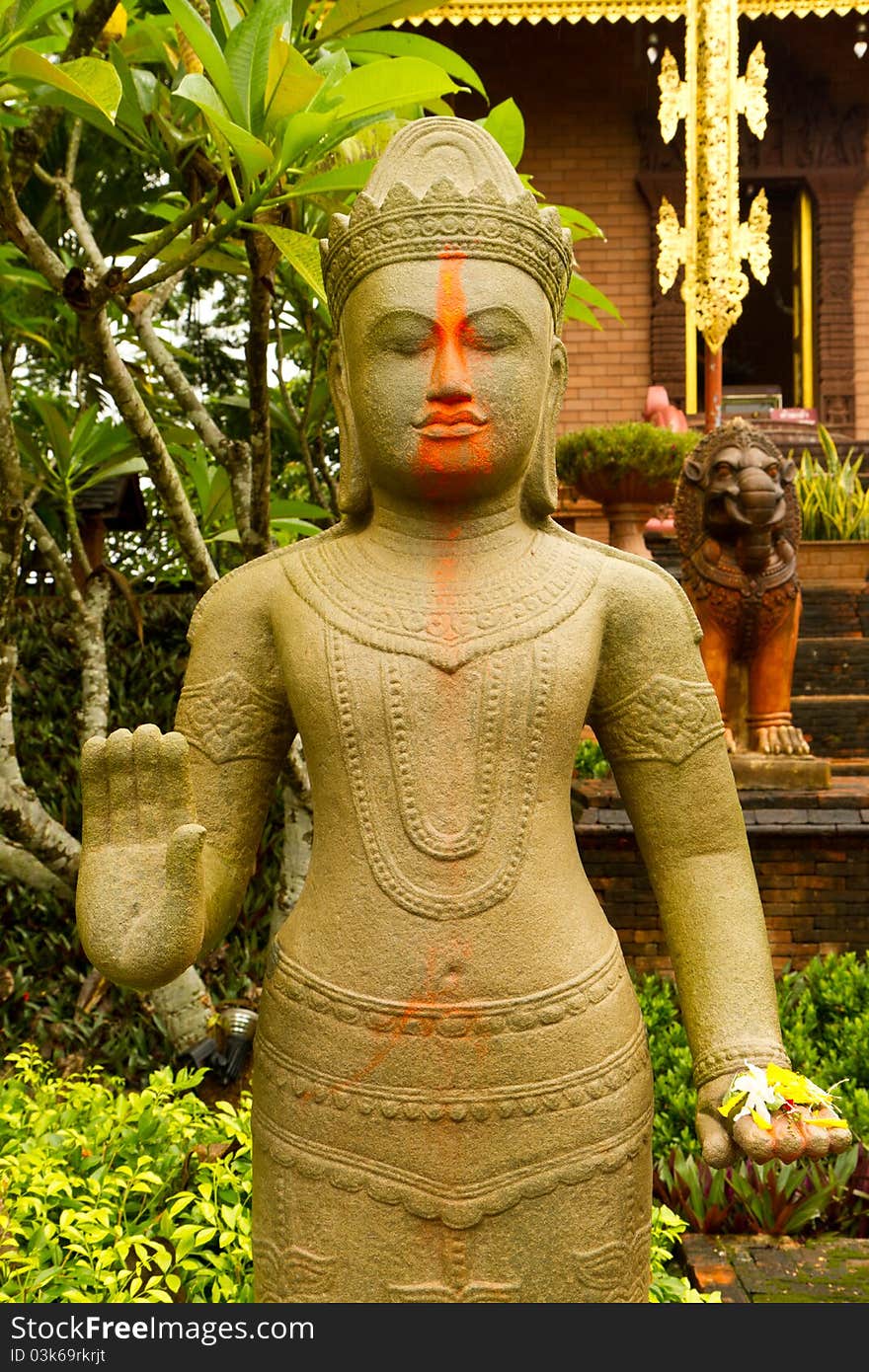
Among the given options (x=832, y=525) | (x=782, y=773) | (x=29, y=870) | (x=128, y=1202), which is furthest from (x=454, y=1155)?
(x=832, y=525)

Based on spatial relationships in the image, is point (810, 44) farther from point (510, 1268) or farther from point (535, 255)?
point (510, 1268)

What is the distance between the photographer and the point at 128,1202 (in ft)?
10.7

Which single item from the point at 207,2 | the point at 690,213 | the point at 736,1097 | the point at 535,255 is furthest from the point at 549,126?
the point at 736,1097

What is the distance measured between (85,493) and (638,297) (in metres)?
6.61

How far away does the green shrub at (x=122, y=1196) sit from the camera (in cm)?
277

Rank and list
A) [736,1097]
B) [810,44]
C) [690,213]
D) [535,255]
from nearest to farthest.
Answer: [736,1097] < [535,255] < [690,213] < [810,44]

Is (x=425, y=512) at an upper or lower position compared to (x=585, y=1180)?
upper

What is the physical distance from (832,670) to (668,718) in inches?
203

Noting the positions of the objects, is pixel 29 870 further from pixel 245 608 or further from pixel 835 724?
pixel 835 724

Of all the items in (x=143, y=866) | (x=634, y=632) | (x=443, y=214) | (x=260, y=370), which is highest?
(x=443, y=214)

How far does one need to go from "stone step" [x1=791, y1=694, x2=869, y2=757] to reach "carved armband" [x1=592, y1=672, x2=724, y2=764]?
15.4 ft

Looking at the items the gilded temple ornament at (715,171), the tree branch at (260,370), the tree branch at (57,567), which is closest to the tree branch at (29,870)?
the tree branch at (57,567)

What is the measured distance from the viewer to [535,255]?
6.10 feet
